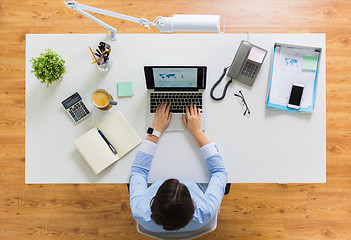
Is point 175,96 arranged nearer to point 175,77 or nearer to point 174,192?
point 175,77

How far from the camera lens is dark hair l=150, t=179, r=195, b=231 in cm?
106

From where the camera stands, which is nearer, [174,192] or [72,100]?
[174,192]

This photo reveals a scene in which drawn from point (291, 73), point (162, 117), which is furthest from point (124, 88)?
point (291, 73)

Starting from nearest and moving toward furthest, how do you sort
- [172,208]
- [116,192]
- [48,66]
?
[172,208] < [48,66] < [116,192]

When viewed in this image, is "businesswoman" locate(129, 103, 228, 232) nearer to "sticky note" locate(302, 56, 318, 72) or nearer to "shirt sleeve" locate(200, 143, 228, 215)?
"shirt sleeve" locate(200, 143, 228, 215)

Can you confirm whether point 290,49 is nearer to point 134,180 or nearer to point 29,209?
point 134,180

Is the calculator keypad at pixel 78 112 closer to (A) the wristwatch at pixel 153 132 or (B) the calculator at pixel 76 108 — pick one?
(B) the calculator at pixel 76 108

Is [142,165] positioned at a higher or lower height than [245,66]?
lower

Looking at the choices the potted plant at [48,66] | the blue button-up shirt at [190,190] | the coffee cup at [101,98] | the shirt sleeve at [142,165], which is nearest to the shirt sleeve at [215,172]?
the blue button-up shirt at [190,190]

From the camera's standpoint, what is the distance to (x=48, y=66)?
129 centimetres

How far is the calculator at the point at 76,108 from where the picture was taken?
1.38m

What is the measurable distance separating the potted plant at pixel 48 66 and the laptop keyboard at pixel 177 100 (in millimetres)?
458

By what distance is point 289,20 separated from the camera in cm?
205

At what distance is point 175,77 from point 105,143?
458 millimetres
